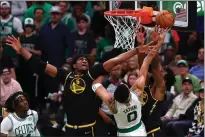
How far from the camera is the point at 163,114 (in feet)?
43.5

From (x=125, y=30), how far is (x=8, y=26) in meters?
4.34

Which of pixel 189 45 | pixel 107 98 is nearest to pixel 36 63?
pixel 107 98

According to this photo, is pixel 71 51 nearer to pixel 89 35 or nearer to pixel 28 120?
pixel 89 35

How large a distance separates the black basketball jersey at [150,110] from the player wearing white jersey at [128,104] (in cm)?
77

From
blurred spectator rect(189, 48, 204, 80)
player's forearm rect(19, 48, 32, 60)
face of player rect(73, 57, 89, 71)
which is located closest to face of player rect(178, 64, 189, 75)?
blurred spectator rect(189, 48, 204, 80)

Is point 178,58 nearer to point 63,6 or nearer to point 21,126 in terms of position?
point 63,6

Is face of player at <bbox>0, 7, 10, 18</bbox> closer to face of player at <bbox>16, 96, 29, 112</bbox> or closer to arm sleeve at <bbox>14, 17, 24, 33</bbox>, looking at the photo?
arm sleeve at <bbox>14, 17, 24, 33</bbox>

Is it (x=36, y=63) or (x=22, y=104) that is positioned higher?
(x=36, y=63)

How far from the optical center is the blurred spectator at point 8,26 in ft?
46.9

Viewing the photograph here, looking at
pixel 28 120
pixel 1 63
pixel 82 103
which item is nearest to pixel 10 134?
pixel 28 120

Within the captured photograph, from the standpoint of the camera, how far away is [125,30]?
10.7 m

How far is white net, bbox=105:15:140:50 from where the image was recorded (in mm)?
10531

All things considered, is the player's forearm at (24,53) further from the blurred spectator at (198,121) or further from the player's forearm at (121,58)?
the blurred spectator at (198,121)

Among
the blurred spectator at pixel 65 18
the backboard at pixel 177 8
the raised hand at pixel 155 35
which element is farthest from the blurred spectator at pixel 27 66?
the raised hand at pixel 155 35
